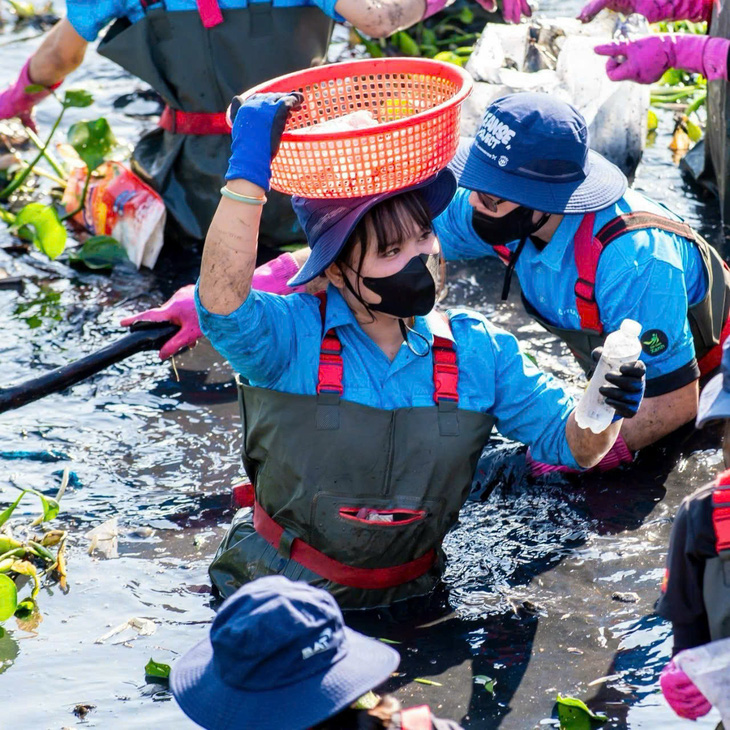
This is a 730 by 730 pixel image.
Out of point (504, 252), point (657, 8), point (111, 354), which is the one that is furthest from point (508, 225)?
point (657, 8)

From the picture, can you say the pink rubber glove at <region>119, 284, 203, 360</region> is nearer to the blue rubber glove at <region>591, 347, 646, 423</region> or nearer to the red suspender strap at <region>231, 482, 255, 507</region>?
the red suspender strap at <region>231, 482, 255, 507</region>

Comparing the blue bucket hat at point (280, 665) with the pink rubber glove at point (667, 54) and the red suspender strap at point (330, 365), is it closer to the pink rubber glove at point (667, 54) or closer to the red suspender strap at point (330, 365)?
the red suspender strap at point (330, 365)

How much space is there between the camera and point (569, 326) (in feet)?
13.2

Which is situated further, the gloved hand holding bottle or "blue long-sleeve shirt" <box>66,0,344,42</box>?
"blue long-sleeve shirt" <box>66,0,344,42</box>

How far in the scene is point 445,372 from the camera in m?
3.02

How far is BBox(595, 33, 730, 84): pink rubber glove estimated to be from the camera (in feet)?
15.4

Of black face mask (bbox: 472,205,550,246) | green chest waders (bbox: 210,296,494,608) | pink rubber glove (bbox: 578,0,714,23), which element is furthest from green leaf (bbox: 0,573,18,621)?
pink rubber glove (bbox: 578,0,714,23)

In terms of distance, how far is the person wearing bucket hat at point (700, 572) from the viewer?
221 cm

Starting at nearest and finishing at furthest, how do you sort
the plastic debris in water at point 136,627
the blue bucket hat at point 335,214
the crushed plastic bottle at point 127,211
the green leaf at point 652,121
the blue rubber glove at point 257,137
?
the blue rubber glove at point 257,137, the blue bucket hat at point 335,214, the plastic debris in water at point 136,627, the crushed plastic bottle at point 127,211, the green leaf at point 652,121

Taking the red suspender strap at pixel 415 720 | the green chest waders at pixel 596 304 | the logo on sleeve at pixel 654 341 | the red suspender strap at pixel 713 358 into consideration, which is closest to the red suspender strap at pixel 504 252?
the green chest waders at pixel 596 304

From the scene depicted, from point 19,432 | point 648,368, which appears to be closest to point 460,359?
point 648,368

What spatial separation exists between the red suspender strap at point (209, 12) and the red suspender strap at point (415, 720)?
384cm

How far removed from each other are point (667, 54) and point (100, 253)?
292 cm

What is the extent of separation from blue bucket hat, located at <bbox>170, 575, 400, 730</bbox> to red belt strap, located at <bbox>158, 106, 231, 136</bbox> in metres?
3.89
